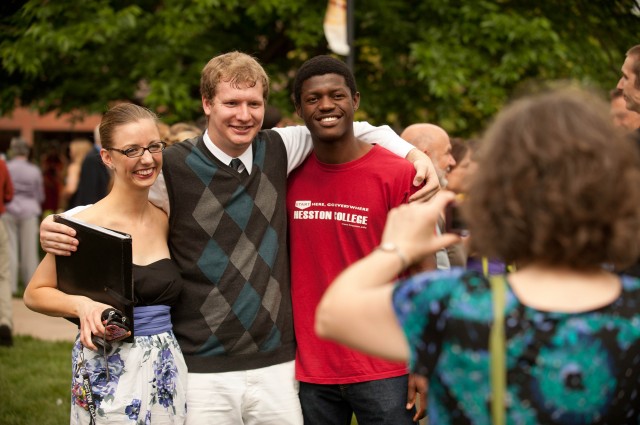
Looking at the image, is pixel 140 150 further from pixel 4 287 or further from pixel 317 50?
pixel 317 50

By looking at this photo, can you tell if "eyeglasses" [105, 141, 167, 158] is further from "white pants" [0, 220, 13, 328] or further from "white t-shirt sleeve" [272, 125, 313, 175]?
"white pants" [0, 220, 13, 328]

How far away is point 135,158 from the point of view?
11.3ft

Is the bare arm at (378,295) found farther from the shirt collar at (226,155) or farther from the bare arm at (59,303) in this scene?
the shirt collar at (226,155)

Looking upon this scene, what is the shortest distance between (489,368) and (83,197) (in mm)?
8496

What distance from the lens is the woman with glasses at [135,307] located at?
11.0ft

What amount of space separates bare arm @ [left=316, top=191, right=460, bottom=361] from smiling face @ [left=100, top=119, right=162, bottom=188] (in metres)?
1.66

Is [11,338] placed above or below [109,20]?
below

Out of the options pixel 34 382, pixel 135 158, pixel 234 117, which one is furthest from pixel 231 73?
pixel 34 382

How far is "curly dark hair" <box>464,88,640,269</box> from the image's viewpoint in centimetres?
183

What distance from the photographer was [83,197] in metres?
9.77

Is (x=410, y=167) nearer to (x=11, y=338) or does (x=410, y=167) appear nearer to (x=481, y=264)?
(x=481, y=264)

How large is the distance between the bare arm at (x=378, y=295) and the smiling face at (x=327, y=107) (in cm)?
168

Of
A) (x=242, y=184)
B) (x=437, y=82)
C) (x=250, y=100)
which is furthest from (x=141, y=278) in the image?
(x=437, y=82)

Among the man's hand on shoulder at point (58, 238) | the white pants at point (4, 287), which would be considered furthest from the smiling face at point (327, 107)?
the white pants at point (4, 287)
